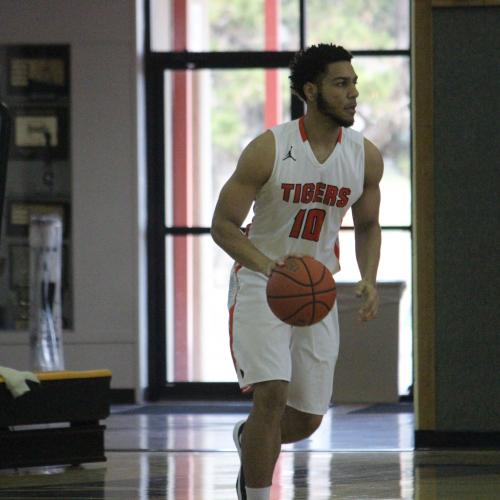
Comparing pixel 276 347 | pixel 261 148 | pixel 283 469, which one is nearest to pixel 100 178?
pixel 283 469

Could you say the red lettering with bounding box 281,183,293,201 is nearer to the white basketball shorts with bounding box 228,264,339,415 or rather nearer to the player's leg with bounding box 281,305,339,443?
the white basketball shorts with bounding box 228,264,339,415

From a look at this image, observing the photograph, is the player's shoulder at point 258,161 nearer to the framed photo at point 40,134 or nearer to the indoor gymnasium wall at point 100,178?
the indoor gymnasium wall at point 100,178

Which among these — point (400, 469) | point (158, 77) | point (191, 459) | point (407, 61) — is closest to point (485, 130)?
point (400, 469)

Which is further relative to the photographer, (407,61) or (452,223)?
(407,61)

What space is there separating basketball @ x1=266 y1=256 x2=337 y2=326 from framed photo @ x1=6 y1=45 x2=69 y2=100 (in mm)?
4928

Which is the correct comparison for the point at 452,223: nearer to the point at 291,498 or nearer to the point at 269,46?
the point at 291,498

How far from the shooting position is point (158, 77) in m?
8.61

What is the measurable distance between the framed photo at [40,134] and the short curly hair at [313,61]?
4425mm

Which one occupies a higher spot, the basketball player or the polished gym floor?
the basketball player

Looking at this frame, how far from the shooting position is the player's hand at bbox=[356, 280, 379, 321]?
3.95 meters

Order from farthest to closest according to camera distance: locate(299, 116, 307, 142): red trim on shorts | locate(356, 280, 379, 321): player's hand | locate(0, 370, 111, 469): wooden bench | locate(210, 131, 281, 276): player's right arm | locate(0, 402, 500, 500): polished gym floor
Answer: locate(0, 370, 111, 469): wooden bench
locate(0, 402, 500, 500): polished gym floor
locate(299, 116, 307, 142): red trim on shorts
locate(210, 131, 281, 276): player's right arm
locate(356, 280, 379, 321): player's hand

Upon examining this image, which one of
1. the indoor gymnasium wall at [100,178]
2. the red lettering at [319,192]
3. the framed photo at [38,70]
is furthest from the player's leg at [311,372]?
the framed photo at [38,70]

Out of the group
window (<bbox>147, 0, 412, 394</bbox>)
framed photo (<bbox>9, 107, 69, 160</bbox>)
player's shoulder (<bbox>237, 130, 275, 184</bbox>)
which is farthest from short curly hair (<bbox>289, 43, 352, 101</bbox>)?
framed photo (<bbox>9, 107, 69, 160</bbox>)

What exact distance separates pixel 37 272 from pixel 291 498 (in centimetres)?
336
